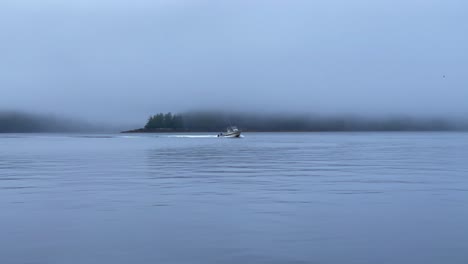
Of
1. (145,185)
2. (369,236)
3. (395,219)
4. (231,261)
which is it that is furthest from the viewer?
(145,185)

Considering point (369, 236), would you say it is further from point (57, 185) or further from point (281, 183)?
point (57, 185)

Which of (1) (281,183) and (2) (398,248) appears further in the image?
(1) (281,183)

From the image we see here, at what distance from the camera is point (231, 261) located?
49.3ft

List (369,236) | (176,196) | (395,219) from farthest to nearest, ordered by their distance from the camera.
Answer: (176,196)
(395,219)
(369,236)

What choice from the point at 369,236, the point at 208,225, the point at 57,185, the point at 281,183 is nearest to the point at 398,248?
the point at 369,236

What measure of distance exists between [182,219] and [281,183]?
13.8m

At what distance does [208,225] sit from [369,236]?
5661 millimetres

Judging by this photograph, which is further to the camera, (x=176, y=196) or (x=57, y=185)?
(x=57, y=185)

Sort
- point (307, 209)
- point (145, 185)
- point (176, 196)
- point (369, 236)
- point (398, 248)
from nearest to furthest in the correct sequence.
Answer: point (398, 248), point (369, 236), point (307, 209), point (176, 196), point (145, 185)

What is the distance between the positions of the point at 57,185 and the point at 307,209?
56.1ft

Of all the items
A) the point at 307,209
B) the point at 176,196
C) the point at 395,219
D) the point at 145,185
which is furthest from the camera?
the point at 145,185

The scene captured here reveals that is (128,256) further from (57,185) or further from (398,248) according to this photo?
(57,185)

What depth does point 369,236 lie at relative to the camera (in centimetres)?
1795

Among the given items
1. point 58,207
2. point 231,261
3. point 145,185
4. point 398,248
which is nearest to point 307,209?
point 398,248
